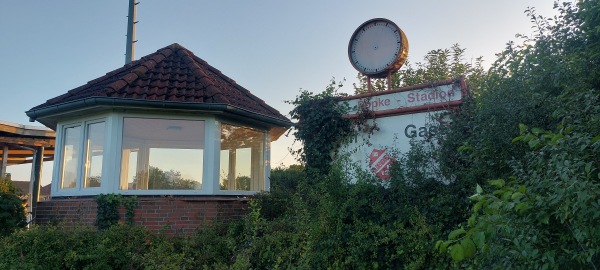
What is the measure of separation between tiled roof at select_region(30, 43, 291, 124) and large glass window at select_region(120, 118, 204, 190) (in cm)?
51


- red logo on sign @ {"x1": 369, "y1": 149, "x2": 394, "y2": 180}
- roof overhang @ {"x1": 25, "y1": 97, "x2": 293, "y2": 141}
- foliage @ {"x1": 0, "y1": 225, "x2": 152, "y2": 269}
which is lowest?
foliage @ {"x1": 0, "y1": 225, "x2": 152, "y2": 269}

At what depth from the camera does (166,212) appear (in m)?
7.98

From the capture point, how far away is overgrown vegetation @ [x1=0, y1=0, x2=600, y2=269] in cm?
303

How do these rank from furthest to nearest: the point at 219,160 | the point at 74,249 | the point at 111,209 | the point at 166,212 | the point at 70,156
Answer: the point at 70,156, the point at 219,160, the point at 166,212, the point at 111,209, the point at 74,249

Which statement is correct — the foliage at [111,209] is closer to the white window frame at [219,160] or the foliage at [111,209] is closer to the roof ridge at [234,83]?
the white window frame at [219,160]

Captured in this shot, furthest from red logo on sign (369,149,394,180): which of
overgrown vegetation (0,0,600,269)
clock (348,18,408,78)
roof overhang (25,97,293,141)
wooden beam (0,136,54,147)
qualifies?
wooden beam (0,136,54,147)

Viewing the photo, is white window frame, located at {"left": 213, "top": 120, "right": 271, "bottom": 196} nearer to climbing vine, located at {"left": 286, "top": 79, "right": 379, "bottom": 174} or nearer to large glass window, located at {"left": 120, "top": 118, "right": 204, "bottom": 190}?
large glass window, located at {"left": 120, "top": 118, "right": 204, "bottom": 190}

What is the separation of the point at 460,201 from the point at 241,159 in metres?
5.08

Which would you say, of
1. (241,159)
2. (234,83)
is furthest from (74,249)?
(234,83)

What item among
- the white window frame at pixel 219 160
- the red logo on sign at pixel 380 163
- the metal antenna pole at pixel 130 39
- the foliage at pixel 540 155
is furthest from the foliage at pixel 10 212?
the foliage at pixel 540 155

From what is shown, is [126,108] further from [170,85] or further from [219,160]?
[219,160]

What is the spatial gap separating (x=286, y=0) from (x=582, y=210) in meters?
8.75

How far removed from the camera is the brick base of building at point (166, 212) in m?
7.91

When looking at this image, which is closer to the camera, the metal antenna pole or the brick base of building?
the brick base of building
